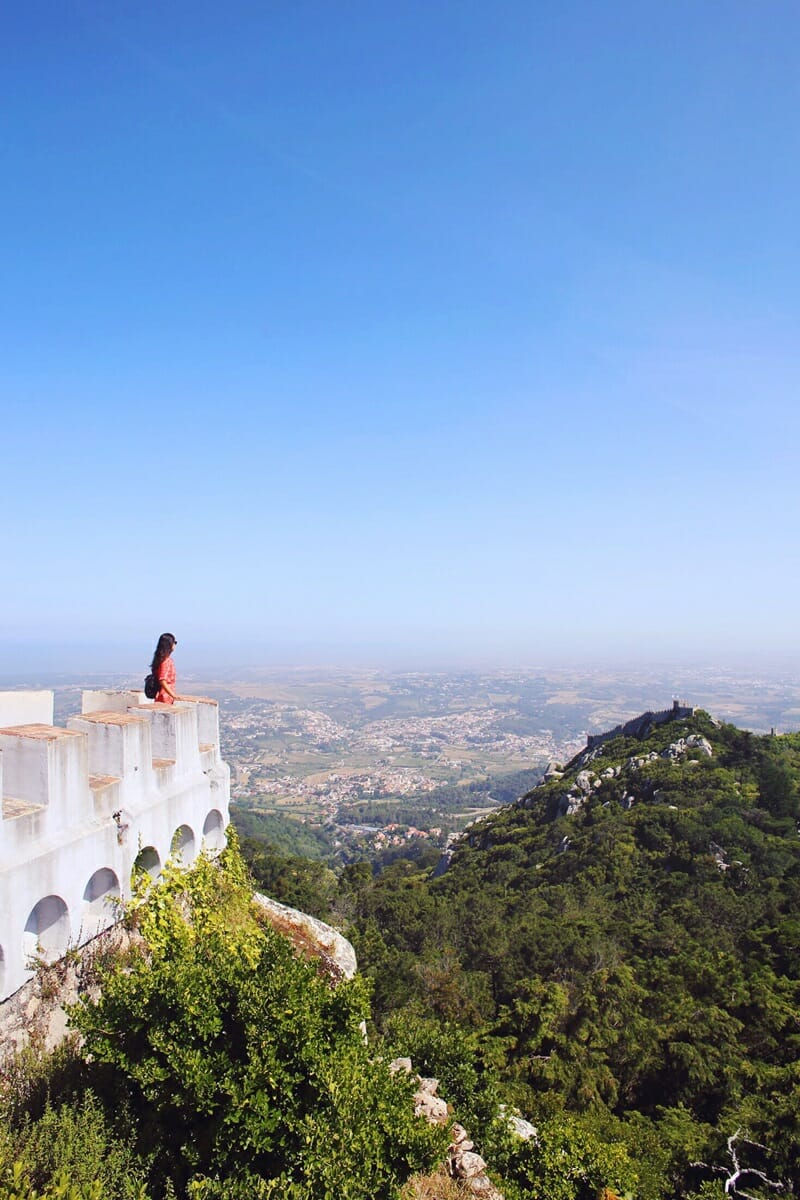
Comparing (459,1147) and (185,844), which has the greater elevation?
(185,844)

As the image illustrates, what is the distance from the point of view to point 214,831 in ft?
33.7

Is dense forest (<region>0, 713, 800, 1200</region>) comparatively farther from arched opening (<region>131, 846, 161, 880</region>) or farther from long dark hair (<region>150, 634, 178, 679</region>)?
long dark hair (<region>150, 634, 178, 679</region>)

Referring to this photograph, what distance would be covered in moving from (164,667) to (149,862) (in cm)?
253

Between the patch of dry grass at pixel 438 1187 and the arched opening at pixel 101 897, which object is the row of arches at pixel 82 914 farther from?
the patch of dry grass at pixel 438 1187

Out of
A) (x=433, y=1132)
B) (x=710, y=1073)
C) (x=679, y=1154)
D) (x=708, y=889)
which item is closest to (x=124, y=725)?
(x=433, y=1132)

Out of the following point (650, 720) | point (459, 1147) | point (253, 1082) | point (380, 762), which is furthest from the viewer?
point (380, 762)

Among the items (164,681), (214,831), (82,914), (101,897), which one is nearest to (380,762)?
(214,831)

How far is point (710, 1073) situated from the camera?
1549 cm

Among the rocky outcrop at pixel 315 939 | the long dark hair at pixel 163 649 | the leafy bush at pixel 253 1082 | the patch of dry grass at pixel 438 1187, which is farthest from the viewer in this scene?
the rocky outcrop at pixel 315 939

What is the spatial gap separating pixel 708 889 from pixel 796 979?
7.33 m

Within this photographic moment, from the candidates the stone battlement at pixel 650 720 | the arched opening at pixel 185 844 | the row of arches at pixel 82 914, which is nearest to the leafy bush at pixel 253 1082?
the row of arches at pixel 82 914

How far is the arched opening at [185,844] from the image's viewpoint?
8.99 m

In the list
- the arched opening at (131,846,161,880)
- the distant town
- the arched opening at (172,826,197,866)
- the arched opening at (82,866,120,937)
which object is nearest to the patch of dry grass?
the arched opening at (82,866,120,937)

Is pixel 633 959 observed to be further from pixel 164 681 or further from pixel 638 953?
pixel 164 681
